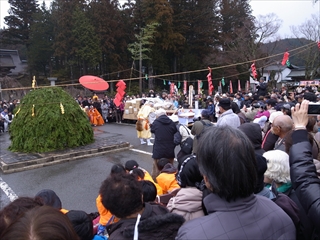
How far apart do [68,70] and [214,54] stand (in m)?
17.9

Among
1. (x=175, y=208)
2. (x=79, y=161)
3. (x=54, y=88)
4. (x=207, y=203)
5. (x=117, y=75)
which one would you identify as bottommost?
(x=79, y=161)

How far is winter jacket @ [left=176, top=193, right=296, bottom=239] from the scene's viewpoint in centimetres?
119

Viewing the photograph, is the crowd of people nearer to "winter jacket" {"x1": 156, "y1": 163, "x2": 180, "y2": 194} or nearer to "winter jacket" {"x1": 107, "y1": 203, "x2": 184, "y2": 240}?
"winter jacket" {"x1": 107, "y1": 203, "x2": 184, "y2": 240}

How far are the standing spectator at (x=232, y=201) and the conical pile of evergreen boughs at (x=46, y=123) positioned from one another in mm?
Result: 7905

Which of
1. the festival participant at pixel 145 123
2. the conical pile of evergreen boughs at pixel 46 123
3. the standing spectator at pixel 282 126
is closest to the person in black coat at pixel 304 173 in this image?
the standing spectator at pixel 282 126

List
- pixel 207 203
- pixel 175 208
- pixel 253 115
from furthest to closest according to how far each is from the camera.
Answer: pixel 253 115 → pixel 175 208 → pixel 207 203

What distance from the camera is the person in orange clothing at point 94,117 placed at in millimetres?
15312

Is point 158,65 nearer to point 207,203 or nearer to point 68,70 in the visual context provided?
point 68,70

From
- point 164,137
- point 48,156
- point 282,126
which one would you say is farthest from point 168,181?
point 48,156

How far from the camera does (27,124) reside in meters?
8.31

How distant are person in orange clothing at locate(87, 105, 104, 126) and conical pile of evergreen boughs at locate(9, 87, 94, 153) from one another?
6169 millimetres

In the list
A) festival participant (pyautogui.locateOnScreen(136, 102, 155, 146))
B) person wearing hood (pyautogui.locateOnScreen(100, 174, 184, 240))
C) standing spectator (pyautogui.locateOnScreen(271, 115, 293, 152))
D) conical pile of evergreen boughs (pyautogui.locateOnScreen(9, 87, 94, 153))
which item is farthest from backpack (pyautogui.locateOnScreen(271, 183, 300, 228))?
festival participant (pyautogui.locateOnScreen(136, 102, 155, 146))

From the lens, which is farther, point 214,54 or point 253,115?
point 214,54

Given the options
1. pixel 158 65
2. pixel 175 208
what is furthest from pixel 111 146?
pixel 158 65
